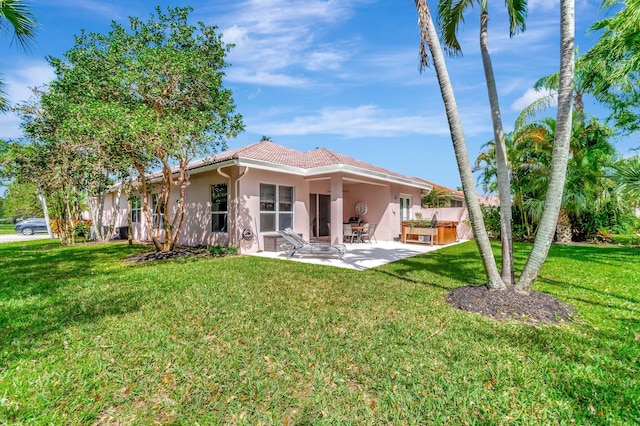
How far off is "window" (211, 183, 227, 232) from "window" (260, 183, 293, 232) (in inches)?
68.8

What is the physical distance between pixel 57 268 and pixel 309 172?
31.1ft

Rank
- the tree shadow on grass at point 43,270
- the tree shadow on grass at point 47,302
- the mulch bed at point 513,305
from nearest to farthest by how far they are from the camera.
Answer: the tree shadow on grass at point 47,302, the mulch bed at point 513,305, the tree shadow on grass at point 43,270

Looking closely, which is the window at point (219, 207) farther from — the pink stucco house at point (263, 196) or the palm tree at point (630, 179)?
the palm tree at point (630, 179)

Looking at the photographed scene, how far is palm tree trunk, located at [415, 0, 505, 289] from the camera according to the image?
5.54 m

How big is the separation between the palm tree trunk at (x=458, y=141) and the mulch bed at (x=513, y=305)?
0.93ft

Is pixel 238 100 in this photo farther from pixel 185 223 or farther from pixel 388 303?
pixel 388 303

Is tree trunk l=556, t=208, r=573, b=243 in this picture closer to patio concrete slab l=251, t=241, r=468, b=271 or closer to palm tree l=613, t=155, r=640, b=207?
palm tree l=613, t=155, r=640, b=207

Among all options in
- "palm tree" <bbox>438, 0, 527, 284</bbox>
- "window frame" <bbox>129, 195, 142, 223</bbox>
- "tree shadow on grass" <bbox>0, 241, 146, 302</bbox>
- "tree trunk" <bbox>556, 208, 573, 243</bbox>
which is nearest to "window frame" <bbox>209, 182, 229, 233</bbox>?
"tree shadow on grass" <bbox>0, 241, 146, 302</bbox>

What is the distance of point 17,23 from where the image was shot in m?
7.77

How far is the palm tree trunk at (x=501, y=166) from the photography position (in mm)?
5730

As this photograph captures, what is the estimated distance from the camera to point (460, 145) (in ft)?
18.2

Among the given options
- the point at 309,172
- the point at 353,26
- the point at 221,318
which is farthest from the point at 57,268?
the point at 353,26

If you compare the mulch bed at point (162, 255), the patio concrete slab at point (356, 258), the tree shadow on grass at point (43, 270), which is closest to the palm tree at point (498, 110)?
the patio concrete slab at point (356, 258)

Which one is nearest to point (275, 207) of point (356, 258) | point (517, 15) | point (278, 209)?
point (278, 209)
